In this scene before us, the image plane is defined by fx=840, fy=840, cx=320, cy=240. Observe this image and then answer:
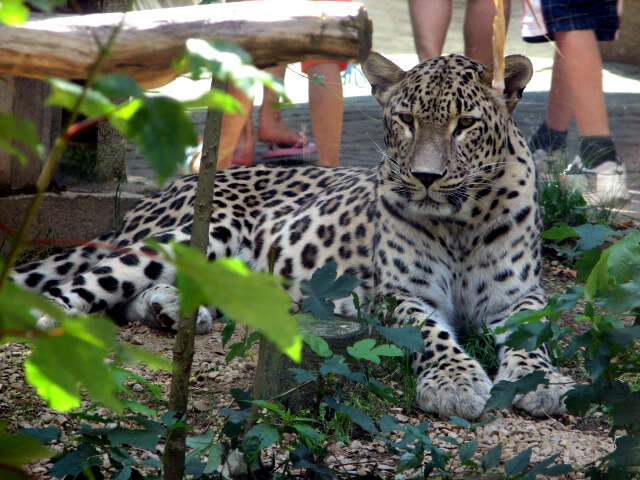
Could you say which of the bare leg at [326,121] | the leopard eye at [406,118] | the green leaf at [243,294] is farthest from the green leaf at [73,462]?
the bare leg at [326,121]

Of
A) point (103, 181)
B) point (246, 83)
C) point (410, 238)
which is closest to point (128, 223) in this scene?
point (103, 181)

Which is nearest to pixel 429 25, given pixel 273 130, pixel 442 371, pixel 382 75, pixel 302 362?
pixel 273 130

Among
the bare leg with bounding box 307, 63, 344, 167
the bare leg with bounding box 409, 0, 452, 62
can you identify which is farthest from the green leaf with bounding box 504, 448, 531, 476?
the bare leg with bounding box 409, 0, 452, 62

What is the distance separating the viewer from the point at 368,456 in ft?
9.73

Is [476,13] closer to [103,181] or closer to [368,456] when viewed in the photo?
[103,181]

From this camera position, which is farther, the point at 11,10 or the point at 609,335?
the point at 609,335

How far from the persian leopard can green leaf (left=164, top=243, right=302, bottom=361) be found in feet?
8.45

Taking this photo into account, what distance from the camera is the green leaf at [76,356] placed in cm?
105

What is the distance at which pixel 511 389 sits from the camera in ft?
7.91

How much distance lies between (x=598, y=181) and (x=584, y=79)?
3.97 feet

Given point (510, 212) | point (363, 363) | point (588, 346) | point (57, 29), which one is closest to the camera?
point (57, 29)

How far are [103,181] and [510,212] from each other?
3.43 metres

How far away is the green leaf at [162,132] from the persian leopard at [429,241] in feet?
8.70

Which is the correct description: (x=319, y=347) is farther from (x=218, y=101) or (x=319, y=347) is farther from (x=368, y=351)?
(x=218, y=101)
